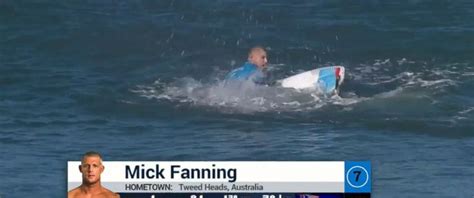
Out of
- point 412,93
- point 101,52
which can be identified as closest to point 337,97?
point 412,93

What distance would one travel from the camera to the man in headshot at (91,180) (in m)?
14.5

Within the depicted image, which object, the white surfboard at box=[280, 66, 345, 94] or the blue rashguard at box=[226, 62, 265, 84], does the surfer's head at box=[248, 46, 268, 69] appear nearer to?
the blue rashguard at box=[226, 62, 265, 84]

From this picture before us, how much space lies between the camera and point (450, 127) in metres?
25.5

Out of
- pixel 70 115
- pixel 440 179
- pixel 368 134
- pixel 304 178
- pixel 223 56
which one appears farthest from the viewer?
pixel 223 56

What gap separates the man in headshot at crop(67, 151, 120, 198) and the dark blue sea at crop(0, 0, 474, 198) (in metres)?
5.65

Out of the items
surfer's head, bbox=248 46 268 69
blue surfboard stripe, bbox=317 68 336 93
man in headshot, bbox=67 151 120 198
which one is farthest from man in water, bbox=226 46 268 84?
man in headshot, bbox=67 151 120 198

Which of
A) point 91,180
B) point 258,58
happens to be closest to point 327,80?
point 258,58

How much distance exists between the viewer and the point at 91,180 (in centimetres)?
1464

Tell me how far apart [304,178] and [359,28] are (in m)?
16.9

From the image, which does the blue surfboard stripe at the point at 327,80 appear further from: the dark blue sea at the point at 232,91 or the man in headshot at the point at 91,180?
the man in headshot at the point at 91,180

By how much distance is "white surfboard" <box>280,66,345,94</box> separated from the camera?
27.9 meters

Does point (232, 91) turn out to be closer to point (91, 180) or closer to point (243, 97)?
point (243, 97)

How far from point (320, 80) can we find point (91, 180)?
1395 centimetres

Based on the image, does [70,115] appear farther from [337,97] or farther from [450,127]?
[450,127]
